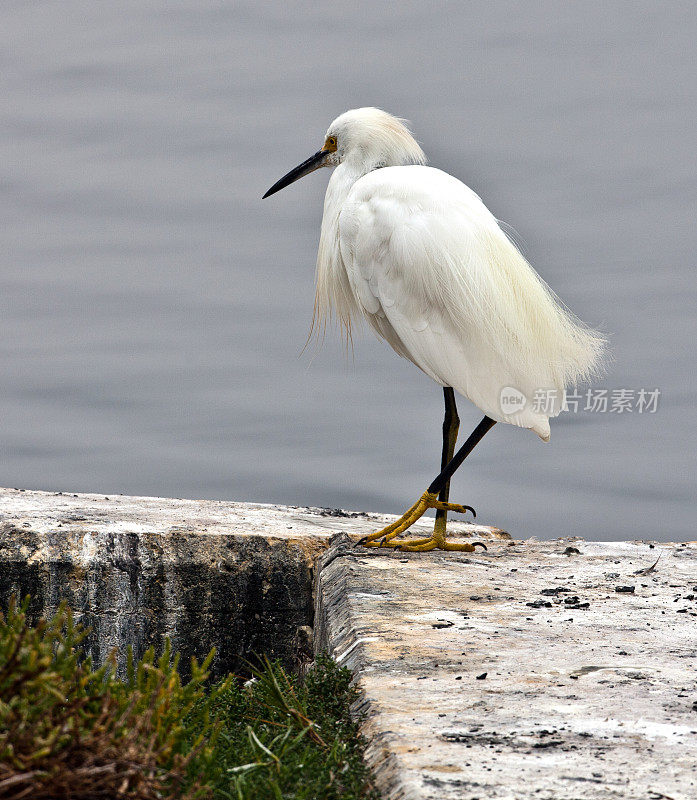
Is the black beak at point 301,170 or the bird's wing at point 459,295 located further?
the black beak at point 301,170

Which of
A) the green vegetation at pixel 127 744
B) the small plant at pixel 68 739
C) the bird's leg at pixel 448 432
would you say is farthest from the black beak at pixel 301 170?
the small plant at pixel 68 739

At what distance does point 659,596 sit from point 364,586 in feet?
4.13

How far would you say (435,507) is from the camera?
4938 millimetres

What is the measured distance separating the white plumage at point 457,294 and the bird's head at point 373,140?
0.76 feet

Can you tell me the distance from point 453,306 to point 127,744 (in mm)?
3288

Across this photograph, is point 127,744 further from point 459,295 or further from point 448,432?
point 448,432

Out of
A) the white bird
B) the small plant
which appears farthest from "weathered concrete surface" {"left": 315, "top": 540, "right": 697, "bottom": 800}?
the white bird

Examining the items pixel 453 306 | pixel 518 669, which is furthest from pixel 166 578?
pixel 518 669

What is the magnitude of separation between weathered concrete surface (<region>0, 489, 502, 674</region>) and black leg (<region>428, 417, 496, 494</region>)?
679 millimetres

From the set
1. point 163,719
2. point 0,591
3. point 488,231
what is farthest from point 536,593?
point 0,591

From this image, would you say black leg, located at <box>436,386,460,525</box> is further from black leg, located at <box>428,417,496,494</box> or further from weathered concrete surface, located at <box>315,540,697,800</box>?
weathered concrete surface, located at <box>315,540,697,800</box>

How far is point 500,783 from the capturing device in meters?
2.08

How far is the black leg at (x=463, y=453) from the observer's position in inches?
193

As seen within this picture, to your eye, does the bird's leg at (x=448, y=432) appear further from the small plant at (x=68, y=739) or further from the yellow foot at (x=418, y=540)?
the small plant at (x=68, y=739)
